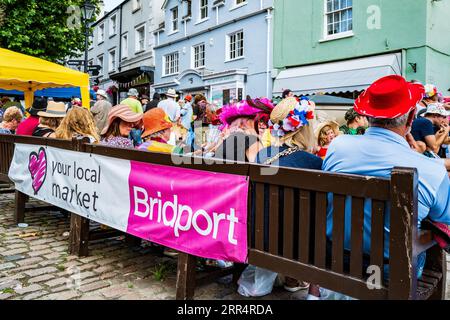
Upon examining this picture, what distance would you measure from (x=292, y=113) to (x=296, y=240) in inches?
39.5

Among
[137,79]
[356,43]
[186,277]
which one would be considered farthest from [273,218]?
[137,79]

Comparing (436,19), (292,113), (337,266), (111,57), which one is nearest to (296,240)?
(337,266)

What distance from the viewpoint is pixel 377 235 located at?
2018 mm

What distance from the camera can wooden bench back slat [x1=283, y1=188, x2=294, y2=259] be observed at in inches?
92.9

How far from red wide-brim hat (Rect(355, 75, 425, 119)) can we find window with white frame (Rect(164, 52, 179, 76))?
20988mm

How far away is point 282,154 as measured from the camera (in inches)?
112

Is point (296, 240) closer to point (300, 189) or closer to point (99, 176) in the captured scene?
point (300, 189)

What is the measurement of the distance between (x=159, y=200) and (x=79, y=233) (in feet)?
4.45

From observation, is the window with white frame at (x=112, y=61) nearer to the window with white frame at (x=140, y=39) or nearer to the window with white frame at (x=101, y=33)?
the window with white frame at (x=101, y=33)

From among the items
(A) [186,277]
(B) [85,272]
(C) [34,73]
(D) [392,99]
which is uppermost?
(C) [34,73]

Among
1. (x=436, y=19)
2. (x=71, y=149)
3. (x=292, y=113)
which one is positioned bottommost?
(x=71, y=149)

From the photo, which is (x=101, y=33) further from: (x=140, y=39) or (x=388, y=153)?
(x=388, y=153)

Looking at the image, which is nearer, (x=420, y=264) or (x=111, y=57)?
(x=420, y=264)

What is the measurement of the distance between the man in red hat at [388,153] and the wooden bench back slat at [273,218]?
31cm
